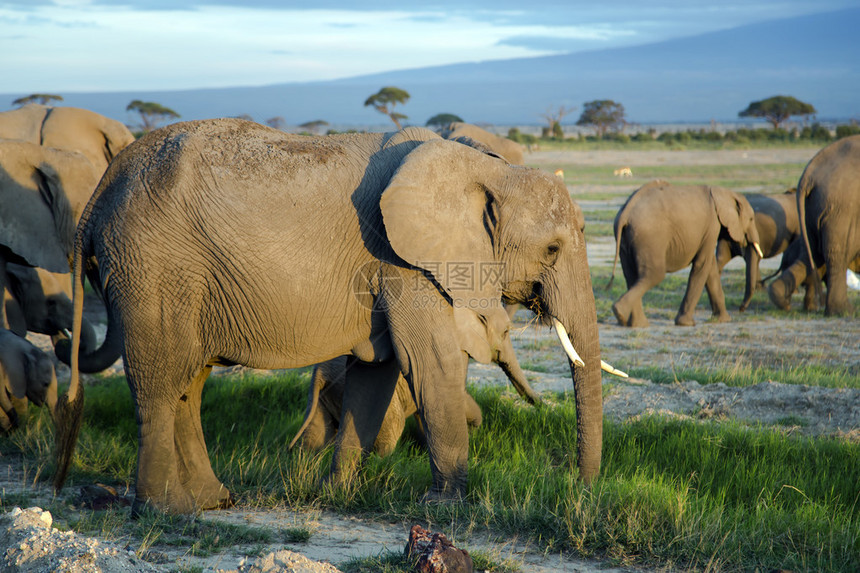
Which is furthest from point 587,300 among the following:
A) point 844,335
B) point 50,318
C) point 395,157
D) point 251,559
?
point 844,335

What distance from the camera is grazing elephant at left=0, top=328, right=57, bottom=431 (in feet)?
18.9

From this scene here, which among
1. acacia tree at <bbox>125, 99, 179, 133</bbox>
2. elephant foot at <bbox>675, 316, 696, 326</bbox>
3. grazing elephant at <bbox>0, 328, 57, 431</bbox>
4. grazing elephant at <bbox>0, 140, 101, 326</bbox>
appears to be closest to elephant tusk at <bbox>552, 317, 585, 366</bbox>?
grazing elephant at <bbox>0, 328, 57, 431</bbox>

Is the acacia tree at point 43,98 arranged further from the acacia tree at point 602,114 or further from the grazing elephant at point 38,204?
the acacia tree at point 602,114

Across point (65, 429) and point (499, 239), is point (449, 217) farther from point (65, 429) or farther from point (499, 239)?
point (65, 429)

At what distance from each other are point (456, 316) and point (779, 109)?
249 feet

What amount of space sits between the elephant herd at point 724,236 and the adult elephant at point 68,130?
612cm

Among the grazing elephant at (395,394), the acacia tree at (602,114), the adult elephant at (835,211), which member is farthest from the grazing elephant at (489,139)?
the acacia tree at (602,114)

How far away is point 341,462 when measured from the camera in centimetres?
494

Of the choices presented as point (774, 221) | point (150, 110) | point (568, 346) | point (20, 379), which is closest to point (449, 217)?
point (568, 346)

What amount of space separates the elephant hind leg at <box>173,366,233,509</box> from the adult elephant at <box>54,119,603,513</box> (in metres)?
0.02

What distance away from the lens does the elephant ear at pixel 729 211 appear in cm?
1158

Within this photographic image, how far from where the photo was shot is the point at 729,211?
38.2 ft

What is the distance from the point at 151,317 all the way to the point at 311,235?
91 centimetres

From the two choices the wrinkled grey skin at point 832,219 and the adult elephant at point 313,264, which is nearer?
the adult elephant at point 313,264
